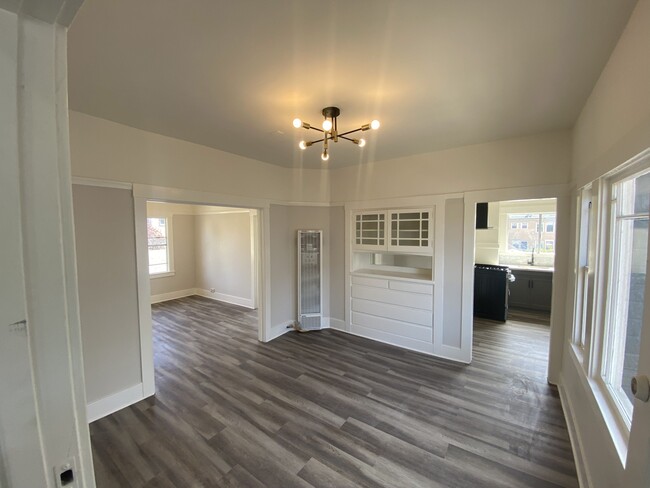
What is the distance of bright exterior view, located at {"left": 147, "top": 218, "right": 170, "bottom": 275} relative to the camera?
649 cm

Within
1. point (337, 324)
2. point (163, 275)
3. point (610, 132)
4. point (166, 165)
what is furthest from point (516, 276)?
point (163, 275)

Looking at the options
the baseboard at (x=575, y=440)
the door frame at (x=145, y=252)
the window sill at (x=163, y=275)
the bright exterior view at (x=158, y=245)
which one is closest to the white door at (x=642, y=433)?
the baseboard at (x=575, y=440)

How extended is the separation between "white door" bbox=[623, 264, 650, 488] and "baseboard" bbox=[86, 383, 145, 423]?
11.8 ft

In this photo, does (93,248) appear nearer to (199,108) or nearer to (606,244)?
(199,108)

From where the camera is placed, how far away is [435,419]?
2.52 m

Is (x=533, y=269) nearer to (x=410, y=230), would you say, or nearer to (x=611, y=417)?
(x=410, y=230)

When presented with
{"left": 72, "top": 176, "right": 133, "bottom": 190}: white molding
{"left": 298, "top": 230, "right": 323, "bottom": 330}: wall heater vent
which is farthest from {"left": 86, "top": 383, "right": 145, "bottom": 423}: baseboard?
{"left": 298, "top": 230, "right": 323, "bottom": 330}: wall heater vent

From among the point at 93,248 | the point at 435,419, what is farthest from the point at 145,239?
the point at 435,419

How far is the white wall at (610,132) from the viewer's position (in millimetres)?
1263

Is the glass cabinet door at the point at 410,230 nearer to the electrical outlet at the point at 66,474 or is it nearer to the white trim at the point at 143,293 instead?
the white trim at the point at 143,293

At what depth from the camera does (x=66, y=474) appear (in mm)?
592

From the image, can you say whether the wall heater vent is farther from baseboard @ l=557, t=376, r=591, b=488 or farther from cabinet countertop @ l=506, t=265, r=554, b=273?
cabinet countertop @ l=506, t=265, r=554, b=273

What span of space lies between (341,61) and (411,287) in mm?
3009

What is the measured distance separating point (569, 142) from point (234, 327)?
5.16 metres
